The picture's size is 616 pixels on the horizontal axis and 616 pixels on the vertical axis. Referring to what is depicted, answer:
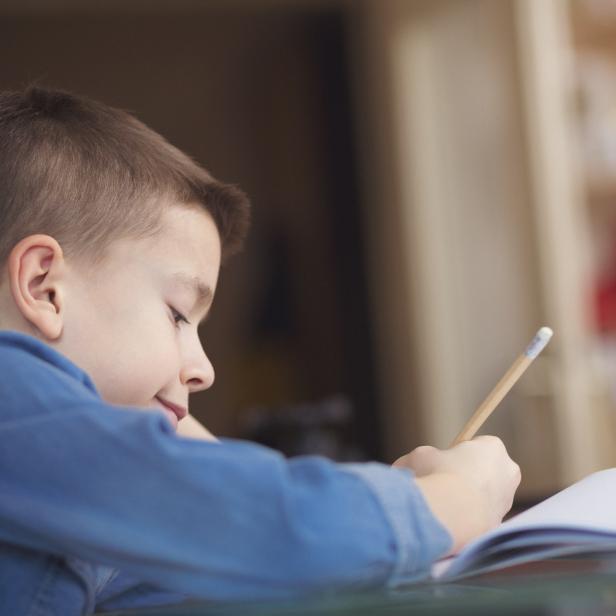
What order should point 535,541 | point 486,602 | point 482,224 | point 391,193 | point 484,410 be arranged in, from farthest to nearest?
point 391,193
point 482,224
point 484,410
point 535,541
point 486,602

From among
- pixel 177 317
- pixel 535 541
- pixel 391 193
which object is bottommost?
pixel 535 541

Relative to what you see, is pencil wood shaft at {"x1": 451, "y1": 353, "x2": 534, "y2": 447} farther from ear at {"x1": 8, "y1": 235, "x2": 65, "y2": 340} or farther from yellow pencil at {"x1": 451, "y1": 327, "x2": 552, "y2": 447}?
ear at {"x1": 8, "y1": 235, "x2": 65, "y2": 340}

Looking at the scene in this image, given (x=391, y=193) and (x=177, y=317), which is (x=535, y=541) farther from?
(x=391, y=193)

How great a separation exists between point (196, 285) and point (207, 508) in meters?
0.23

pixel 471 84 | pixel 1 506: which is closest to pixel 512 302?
pixel 471 84

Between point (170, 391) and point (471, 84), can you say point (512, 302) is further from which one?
point (170, 391)

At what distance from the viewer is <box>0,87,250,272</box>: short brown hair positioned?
66 cm

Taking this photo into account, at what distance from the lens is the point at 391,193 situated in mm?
3396

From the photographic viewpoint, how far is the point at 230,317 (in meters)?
4.80

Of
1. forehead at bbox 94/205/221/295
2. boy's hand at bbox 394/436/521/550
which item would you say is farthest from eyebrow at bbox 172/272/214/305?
boy's hand at bbox 394/436/521/550

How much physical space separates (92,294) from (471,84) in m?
2.37

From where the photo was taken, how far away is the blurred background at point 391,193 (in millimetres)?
2531

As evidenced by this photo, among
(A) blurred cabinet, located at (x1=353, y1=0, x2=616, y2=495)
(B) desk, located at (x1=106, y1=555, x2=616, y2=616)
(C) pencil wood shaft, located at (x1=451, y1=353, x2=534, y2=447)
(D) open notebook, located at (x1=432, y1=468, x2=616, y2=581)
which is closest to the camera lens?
(B) desk, located at (x1=106, y1=555, x2=616, y2=616)

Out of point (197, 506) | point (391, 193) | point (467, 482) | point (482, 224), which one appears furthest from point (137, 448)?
point (391, 193)
